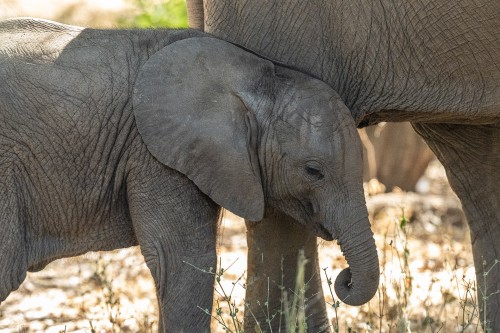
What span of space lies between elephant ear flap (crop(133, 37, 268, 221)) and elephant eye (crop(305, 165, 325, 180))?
0.70ft

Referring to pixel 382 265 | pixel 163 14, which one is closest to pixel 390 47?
pixel 382 265

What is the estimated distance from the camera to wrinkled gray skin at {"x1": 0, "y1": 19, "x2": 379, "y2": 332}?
226 inches

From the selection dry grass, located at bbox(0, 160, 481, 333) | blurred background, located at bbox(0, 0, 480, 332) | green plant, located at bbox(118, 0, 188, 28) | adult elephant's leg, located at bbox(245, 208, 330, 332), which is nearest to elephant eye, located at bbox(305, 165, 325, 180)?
blurred background, located at bbox(0, 0, 480, 332)

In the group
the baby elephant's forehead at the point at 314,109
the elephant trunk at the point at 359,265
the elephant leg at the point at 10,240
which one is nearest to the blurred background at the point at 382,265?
the elephant trunk at the point at 359,265

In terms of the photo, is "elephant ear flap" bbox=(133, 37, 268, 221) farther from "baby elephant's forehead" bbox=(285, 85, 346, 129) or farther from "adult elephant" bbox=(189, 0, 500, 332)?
"adult elephant" bbox=(189, 0, 500, 332)

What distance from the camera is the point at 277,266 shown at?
21.9 ft

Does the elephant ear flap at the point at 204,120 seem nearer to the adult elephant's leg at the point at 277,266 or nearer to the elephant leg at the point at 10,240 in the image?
the elephant leg at the point at 10,240

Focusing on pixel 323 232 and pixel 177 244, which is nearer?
pixel 177 244

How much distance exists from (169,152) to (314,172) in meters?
0.61

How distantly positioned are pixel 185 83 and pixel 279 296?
4.52ft

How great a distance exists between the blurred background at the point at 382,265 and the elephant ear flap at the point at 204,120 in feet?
1.20

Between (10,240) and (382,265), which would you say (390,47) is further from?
(382,265)

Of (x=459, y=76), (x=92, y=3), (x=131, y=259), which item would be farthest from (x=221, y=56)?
(x=92, y=3)

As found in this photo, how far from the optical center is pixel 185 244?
19.1ft
